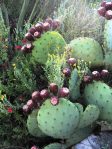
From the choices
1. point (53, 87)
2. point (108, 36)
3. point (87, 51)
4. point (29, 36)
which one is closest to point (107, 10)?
point (108, 36)

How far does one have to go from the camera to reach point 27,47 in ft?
11.8

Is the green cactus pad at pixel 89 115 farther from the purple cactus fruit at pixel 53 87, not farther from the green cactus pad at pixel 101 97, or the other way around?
the purple cactus fruit at pixel 53 87

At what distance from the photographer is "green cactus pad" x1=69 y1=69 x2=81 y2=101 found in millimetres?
3146

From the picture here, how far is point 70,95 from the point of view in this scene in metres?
3.27

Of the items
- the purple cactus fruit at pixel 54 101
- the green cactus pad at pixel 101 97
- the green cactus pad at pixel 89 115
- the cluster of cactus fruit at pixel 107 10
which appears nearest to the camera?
the purple cactus fruit at pixel 54 101

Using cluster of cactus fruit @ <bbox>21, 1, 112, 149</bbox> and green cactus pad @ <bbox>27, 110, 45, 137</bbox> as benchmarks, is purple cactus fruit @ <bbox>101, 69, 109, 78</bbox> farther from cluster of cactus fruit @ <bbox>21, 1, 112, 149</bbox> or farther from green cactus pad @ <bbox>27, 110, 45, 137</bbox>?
green cactus pad @ <bbox>27, 110, 45, 137</bbox>

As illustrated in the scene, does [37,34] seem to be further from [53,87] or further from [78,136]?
[78,136]

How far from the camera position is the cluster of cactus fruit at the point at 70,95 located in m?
2.99

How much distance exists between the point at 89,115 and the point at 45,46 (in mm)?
874

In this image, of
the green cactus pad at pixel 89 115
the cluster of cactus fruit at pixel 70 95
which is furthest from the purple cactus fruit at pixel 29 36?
the green cactus pad at pixel 89 115

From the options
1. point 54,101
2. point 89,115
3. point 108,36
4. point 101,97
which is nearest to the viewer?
point 54,101

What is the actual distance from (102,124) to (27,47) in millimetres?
1017

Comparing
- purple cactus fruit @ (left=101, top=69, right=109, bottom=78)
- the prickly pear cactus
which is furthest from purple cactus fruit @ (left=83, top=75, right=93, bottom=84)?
the prickly pear cactus

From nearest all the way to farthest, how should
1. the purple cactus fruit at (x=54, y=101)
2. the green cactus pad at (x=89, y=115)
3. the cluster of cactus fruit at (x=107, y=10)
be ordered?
1. the purple cactus fruit at (x=54, y=101)
2. the green cactus pad at (x=89, y=115)
3. the cluster of cactus fruit at (x=107, y=10)
